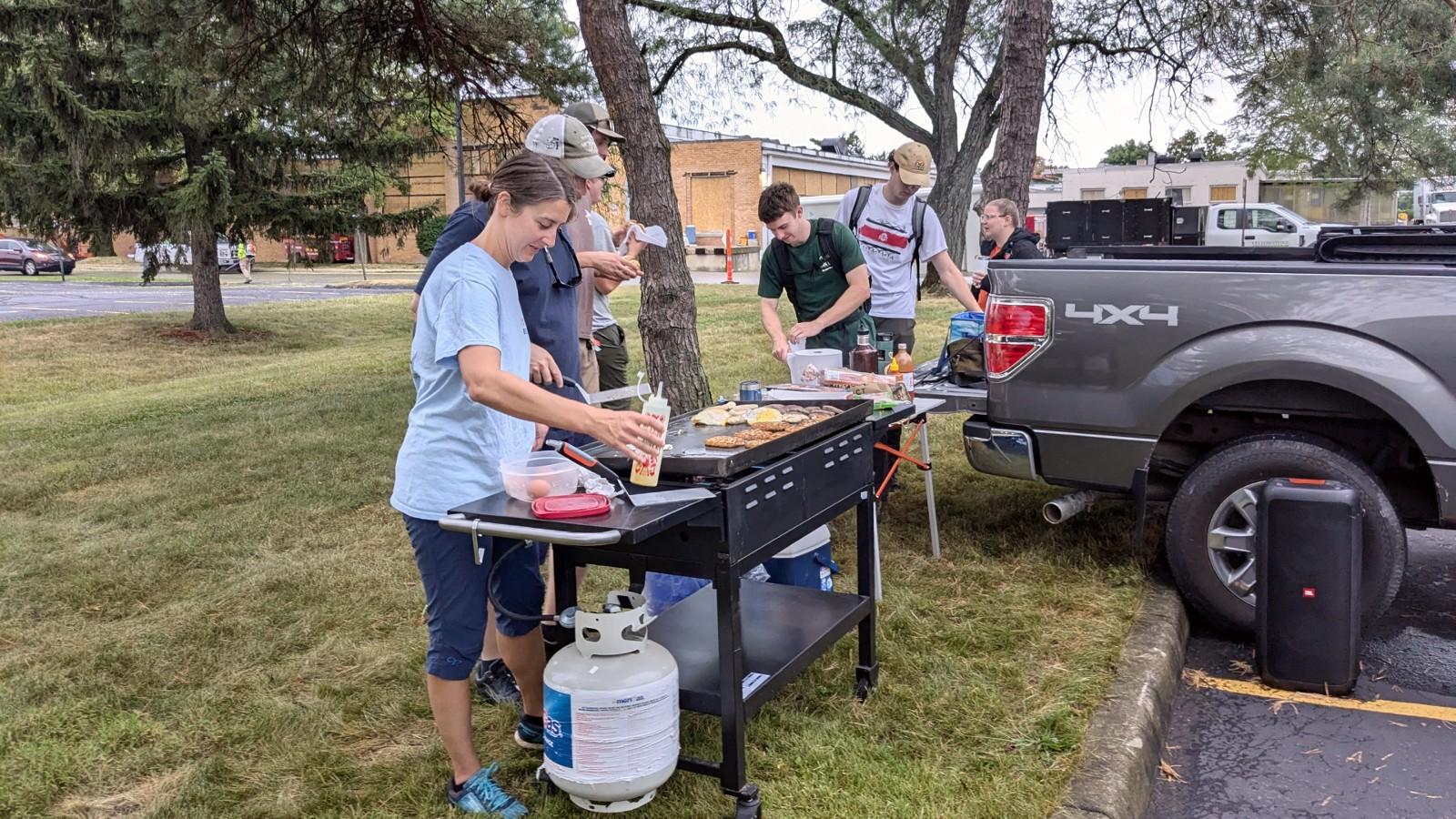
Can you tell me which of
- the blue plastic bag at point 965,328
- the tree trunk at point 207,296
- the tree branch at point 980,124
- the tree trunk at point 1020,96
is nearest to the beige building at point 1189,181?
the tree branch at point 980,124

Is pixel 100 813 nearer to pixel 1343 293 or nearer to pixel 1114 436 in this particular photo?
pixel 1114 436

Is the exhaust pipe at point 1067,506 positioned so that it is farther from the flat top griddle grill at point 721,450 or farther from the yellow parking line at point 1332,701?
the flat top griddle grill at point 721,450

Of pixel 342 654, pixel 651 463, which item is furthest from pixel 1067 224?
pixel 651 463

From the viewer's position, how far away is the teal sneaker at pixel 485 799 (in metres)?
2.98

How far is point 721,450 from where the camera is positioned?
2.98m

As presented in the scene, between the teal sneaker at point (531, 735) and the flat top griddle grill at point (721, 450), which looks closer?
the flat top griddle grill at point (721, 450)

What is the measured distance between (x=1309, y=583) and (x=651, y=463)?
2.54 m

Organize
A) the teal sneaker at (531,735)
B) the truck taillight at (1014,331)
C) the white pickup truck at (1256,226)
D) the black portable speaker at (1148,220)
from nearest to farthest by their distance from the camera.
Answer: the teal sneaker at (531,735), the truck taillight at (1014,331), the black portable speaker at (1148,220), the white pickup truck at (1256,226)

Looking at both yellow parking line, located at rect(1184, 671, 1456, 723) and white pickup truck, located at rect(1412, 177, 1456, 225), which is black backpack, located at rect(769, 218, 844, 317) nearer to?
yellow parking line, located at rect(1184, 671, 1456, 723)

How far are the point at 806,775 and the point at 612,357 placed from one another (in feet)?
8.81

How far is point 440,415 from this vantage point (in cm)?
282

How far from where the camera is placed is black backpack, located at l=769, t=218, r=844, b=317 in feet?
17.8

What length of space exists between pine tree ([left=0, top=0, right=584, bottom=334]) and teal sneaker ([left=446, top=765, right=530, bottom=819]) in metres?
6.75

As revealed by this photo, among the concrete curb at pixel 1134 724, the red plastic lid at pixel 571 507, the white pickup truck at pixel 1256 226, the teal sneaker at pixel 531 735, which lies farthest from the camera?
the white pickup truck at pixel 1256 226
